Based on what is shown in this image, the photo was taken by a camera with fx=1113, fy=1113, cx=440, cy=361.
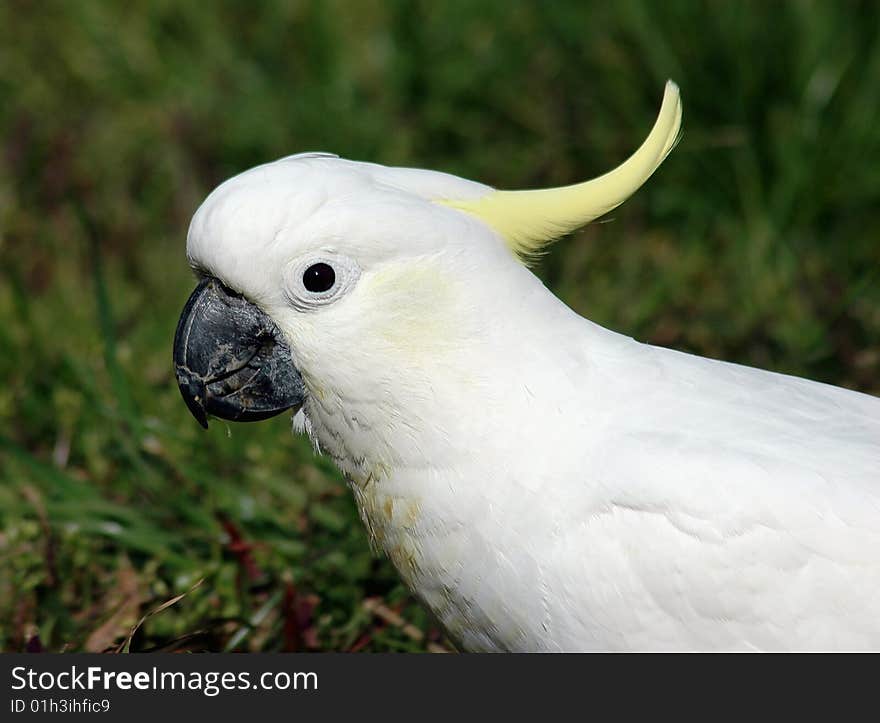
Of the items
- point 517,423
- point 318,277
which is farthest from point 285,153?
point 517,423

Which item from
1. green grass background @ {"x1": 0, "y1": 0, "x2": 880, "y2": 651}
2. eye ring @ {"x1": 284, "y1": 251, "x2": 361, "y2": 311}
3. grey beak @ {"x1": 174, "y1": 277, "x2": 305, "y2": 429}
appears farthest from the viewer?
green grass background @ {"x1": 0, "y1": 0, "x2": 880, "y2": 651}

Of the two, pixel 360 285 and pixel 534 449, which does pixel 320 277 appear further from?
pixel 534 449

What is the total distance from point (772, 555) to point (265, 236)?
98cm

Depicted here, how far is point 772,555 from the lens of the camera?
1.78 meters

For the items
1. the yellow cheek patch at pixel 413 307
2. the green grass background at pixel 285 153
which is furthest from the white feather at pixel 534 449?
the green grass background at pixel 285 153

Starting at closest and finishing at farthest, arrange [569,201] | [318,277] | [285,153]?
1. [318,277]
2. [569,201]
3. [285,153]

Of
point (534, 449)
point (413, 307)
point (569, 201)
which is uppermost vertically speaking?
point (569, 201)

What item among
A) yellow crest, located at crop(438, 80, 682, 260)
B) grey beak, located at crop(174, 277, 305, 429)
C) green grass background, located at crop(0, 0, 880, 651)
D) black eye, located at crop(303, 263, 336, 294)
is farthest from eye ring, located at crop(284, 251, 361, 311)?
green grass background, located at crop(0, 0, 880, 651)

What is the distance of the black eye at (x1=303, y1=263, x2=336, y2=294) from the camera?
190 centimetres

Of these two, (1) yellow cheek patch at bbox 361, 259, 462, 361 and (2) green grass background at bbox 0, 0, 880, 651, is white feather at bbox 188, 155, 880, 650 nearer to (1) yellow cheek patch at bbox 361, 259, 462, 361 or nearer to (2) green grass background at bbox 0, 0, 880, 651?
(1) yellow cheek patch at bbox 361, 259, 462, 361

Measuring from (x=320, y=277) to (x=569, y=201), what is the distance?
18.7 inches

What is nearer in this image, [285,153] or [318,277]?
[318,277]

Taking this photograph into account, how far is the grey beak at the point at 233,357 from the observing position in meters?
2.00

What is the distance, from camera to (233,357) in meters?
2.03
